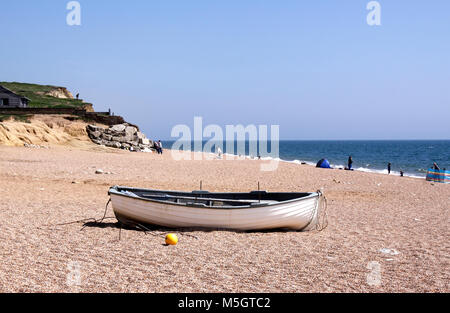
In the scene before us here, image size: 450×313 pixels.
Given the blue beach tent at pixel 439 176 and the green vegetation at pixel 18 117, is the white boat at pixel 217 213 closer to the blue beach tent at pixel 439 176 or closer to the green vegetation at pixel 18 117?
the blue beach tent at pixel 439 176

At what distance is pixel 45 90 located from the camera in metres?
66.2

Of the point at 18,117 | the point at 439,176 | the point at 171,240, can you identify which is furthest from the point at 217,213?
the point at 18,117

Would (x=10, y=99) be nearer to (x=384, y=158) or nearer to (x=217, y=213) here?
(x=217, y=213)

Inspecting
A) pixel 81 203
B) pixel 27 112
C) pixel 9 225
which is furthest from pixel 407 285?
pixel 27 112

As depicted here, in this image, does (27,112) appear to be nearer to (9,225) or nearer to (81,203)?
(81,203)

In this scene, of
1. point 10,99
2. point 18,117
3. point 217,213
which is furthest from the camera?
point 10,99

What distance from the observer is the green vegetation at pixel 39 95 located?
53.6 metres

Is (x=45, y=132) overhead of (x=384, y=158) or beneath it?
overhead

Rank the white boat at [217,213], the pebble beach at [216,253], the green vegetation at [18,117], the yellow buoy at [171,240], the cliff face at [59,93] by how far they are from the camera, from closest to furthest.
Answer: the pebble beach at [216,253], the yellow buoy at [171,240], the white boat at [217,213], the green vegetation at [18,117], the cliff face at [59,93]

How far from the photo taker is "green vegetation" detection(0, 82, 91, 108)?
53.6 metres

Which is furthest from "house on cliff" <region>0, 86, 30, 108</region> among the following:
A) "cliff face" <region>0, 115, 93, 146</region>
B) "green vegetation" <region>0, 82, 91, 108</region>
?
"cliff face" <region>0, 115, 93, 146</region>

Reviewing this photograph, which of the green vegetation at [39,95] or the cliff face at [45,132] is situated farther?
the green vegetation at [39,95]

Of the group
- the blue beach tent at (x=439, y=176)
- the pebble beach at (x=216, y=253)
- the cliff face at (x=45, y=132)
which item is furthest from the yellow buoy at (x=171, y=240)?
the cliff face at (x=45, y=132)

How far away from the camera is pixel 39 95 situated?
61.2 m
